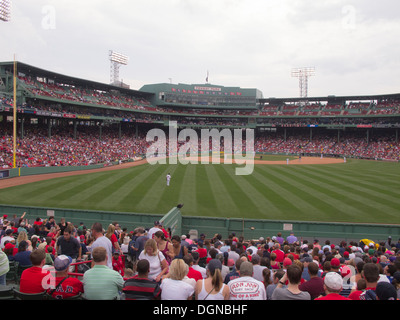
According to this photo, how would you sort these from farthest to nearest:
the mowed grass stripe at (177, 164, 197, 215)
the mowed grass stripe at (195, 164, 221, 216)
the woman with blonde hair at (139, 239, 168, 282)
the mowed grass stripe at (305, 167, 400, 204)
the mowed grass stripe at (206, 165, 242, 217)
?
the mowed grass stripe at (305, 167, 400, 204)
the mowed grass stripe at (177, 164, 197, 215)
the mowed grass stripe at (206, 165, 242, 217)
the mowed grass stripe at (195, 164, 221, 216)
the woman with blonde hair at (139, 239, 168, 282)

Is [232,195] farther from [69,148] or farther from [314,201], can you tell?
[69,148]

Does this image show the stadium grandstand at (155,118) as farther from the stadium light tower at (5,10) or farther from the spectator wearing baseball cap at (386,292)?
the spectator wearing baseball cap at (386,292)

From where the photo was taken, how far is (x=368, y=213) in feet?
70.1

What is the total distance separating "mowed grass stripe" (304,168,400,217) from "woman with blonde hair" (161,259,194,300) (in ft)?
69.1

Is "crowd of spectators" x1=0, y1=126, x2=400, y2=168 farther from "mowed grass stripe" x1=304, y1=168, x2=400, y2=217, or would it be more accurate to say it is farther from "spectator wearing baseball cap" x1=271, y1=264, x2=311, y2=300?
"spectator wearing baseball cap" x1=271, y1=264, x2=311, y2=300

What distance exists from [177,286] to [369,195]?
27086 millimetres

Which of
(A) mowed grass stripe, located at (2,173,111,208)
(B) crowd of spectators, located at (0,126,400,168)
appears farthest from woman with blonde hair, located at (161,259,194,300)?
(B) crowd of spectators, located at (0,126,400,168)

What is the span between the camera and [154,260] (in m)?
6.06

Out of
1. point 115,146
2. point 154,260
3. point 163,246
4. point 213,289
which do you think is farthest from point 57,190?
point 115,146

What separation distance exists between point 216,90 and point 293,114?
74.8ft

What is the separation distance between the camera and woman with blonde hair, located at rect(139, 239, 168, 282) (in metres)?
5.99

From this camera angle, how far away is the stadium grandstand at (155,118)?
4803 cm
